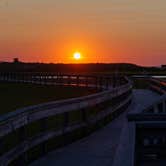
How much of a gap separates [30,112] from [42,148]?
4.98 feet

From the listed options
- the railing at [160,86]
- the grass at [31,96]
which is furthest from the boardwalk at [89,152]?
the grass at [31,96]

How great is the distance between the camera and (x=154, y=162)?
8.34 meters

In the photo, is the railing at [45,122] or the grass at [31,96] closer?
the railing at [45,122]

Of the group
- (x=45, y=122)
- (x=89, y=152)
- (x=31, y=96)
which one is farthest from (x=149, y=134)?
(x=31, y=96)

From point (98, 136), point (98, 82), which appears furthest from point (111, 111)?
point (98, 82)

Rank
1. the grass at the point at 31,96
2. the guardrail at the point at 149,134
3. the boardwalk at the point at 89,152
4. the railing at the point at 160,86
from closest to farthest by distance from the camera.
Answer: the guardrail at the point at 149,134, the boardwalk at the point at 89,152, the railing at the point at 160,86, the grass at the point at 31,96

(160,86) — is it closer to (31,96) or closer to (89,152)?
(31,96)

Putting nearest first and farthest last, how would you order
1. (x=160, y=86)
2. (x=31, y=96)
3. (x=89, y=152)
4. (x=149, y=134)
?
(x=149, y=134) → (x=89, y=152) → (x=160, y=86) → (x=31, y=96)

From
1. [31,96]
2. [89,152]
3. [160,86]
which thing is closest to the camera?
[89,152]

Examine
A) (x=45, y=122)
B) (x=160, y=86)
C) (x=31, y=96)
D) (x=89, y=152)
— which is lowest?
(x=31, y=96)

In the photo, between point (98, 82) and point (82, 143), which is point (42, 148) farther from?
point (98, 82)

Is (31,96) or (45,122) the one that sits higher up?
(45,122)

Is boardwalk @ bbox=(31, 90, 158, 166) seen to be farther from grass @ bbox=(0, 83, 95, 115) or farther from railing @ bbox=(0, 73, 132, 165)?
grass @ bbox=(0, 83, 95, 115)

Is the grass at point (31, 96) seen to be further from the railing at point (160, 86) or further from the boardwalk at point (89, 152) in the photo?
the boardwalk at point (89, 152)
